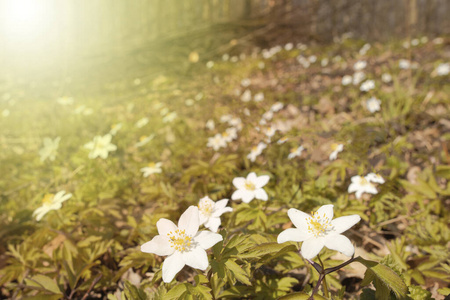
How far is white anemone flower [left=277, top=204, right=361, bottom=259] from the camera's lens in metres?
0.90

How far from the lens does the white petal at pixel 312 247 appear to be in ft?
2.91

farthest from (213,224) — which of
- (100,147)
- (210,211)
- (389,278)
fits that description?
(100,147)

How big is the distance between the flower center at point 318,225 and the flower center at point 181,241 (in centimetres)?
42

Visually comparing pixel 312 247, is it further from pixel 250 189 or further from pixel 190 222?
pixel 250 189

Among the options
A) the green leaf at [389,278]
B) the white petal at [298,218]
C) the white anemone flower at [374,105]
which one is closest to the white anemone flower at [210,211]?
the white petal at [298,218]

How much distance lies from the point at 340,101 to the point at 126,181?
106 inches

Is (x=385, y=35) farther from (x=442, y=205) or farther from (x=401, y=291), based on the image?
(x=401, y=291)

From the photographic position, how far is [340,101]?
11.8 ft

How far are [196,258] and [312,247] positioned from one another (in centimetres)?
38

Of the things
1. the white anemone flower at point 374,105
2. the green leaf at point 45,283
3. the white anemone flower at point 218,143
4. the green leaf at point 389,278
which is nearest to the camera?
the green leaf at point 389,278

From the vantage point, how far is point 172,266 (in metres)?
0.98

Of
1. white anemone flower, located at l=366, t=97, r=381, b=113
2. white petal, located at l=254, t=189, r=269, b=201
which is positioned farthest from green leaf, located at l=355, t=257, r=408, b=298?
white anemone flower, located at l=366, t=97, r=381, b=113

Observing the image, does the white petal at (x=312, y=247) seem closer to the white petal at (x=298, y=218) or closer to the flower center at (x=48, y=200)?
the white petal at (x=298, y=218)

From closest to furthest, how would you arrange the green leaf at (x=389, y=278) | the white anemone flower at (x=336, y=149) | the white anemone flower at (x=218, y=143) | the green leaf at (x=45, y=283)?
the green leaf at (x=389, y=278), the green leaf at (x=45, y=283), the white anemone flower at (x=336, y=149), the white anemone flower at (x=218, y=143)
